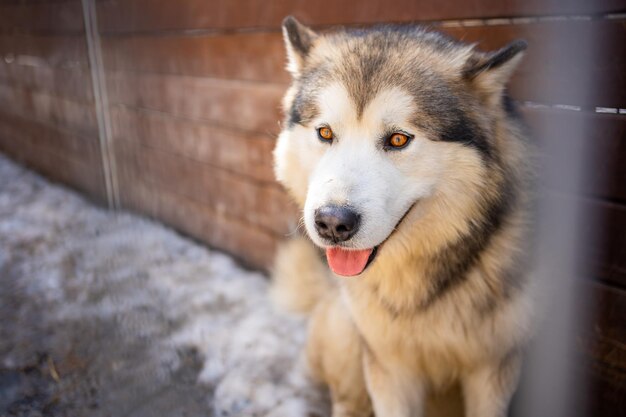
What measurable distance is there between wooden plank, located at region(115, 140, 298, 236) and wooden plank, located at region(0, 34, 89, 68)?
89cm

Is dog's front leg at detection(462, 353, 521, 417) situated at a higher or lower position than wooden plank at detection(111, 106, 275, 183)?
lower

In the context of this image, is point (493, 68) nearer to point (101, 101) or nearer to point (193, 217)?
point (193, 217)

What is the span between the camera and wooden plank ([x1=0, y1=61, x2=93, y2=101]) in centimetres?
485

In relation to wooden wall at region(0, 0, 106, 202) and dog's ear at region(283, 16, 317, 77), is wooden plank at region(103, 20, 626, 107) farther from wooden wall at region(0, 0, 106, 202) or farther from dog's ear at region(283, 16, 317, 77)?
wooden wall at region(0, 0, 106, 202)

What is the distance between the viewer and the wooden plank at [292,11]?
A: 1944 millimetres

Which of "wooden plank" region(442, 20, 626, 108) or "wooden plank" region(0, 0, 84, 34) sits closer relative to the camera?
"wooden plank" region(442, 20, 626, 108)

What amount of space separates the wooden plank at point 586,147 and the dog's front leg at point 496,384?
27.0 inches

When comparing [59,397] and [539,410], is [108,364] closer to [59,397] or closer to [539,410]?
[59,397]

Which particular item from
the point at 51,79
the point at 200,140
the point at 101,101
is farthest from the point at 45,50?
the point at 200,140

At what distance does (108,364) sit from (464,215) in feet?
6.64

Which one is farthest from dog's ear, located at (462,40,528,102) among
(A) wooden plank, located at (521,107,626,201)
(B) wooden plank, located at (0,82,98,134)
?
(B) wooden plank, located at (0,82,98,134)

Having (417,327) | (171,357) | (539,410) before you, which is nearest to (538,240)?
(417,327)

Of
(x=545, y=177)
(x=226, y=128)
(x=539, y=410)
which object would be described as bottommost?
(x=539, y=410)

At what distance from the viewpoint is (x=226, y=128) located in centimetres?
357
